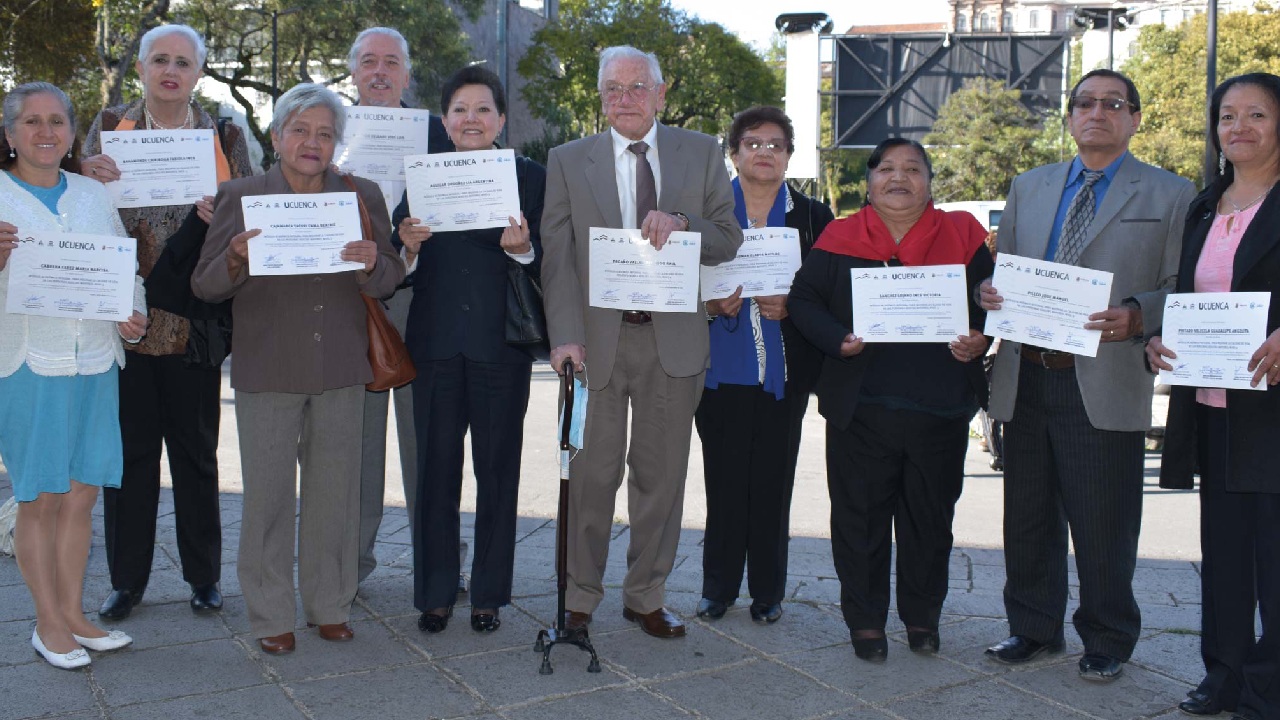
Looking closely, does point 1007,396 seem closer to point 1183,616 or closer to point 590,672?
point 1183,616

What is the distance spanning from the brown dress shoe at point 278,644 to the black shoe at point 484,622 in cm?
75

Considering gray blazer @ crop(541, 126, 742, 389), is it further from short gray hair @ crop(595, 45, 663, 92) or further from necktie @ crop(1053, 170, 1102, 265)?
necktie @ crop(1053, 170, 1102, 265)

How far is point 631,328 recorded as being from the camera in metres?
5.06

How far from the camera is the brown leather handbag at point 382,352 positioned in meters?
4.90

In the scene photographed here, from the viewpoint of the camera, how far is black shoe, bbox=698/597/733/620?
5.39 meters

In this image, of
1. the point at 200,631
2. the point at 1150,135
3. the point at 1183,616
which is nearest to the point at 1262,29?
the point at 1150,135

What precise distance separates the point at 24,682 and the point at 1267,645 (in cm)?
438

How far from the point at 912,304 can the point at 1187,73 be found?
40.8 metres

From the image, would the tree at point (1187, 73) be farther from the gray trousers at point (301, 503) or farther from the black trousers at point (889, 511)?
the gray trousers at point (301, 503)

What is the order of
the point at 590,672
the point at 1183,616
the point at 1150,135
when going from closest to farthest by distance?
the point at 590,672
the point at 1183,616
the point at 1150,135

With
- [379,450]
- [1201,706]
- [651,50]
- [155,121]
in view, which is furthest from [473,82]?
[651,50]

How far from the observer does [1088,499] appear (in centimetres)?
473

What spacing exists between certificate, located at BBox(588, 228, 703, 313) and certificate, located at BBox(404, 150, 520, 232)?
40cm

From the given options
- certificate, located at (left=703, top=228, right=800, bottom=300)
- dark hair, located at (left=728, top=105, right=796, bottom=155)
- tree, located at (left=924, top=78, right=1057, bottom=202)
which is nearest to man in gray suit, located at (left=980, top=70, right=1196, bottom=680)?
certificate, located at (left=703, top=228, right=800, bottom=300)
